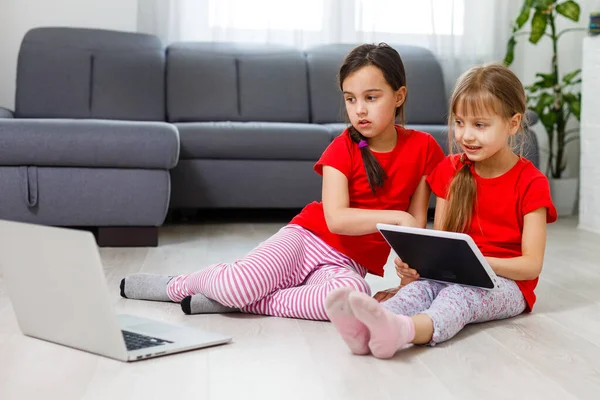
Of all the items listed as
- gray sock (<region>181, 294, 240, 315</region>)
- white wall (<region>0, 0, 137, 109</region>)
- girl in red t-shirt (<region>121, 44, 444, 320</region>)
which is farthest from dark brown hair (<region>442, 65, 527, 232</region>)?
white wall (<region>0, 0, 137, 109</region>)

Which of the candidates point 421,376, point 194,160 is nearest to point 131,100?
point 194,160

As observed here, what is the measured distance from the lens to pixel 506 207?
1927 millimetres

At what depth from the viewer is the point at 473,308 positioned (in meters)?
1.81

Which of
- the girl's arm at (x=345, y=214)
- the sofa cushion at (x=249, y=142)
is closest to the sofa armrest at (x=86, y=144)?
the sofa cushion at (x=249, y=142)

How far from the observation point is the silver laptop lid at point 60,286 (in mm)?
1441

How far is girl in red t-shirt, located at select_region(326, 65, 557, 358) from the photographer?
182 centimetres

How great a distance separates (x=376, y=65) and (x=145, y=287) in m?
0.78

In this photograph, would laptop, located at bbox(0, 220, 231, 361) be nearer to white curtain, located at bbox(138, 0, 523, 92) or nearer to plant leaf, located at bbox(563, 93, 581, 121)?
white curtain, located at bbox(138, 0, 523, 92)

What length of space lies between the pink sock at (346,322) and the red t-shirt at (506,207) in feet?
1.66

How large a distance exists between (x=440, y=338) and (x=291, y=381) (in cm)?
37

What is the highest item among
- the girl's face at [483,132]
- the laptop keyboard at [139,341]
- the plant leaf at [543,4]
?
the plant leaf at [543,4]

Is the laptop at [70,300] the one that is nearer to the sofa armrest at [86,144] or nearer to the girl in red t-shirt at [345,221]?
the girl in red t-shirt at [345,221]

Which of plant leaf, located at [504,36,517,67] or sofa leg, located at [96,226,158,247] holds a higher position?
plant leaf, located at [504,36,517,67]

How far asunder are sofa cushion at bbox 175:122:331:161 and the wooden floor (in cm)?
143
